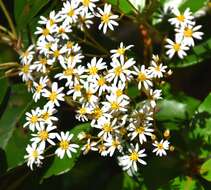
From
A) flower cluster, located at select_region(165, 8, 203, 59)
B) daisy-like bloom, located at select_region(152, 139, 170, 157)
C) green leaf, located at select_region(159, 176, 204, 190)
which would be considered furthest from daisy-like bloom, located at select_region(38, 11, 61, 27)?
green leaf, located at select_region(159, 176, 204, 190)

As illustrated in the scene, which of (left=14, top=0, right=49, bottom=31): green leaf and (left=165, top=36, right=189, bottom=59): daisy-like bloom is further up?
(left=14, top=0, right=49, bottom=31): green leaf

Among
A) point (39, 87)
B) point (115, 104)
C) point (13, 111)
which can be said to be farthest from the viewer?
point (13, 111)

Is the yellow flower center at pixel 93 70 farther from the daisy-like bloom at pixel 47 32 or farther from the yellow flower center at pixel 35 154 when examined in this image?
the yellow flower center at pixel 35 154

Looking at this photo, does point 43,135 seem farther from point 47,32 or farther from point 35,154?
point 47,32

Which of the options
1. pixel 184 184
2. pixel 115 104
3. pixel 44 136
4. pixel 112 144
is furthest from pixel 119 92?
pixel 184 184

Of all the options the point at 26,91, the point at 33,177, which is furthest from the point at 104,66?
the point at 33,177

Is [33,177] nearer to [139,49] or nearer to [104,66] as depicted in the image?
[104,66]

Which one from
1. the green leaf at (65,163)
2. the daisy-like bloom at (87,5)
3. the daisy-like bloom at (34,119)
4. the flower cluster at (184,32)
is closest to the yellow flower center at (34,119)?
the daisy-like bloom at (34,119)

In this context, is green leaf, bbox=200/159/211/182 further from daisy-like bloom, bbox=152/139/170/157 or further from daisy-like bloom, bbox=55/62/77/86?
daisy-like bloom, bbox=55/62/77/86
